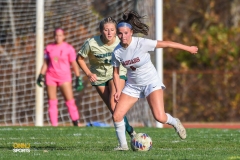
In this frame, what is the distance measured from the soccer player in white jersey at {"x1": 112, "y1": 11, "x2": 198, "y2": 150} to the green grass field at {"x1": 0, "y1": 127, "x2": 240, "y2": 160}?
42 centimetres

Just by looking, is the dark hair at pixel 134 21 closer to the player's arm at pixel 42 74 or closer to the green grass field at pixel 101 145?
the green grass field at pixel 101 145

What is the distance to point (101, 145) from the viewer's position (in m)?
8.26

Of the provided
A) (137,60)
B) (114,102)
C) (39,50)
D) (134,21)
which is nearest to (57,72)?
(39,50)

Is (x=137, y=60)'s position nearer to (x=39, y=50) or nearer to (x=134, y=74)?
(x=134, y=74)

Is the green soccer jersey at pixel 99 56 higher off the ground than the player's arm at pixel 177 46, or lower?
lower

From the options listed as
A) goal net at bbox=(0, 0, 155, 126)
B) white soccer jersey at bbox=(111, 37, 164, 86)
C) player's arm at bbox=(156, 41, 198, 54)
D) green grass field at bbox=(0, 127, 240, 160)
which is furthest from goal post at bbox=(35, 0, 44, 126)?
player's arm at bbox=(156, 41, 198, 54)

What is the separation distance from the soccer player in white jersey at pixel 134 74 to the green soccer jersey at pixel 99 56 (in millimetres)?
1335

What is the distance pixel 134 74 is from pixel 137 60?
205 mm

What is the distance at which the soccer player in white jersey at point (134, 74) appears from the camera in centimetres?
750

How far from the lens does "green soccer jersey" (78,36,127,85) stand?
902 cm

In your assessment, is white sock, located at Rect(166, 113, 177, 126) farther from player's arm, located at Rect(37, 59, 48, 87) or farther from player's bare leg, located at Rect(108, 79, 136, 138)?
player's arm, located at Rect(37, 59, 48, 87)

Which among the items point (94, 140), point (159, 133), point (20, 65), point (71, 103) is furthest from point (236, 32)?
point (94, 140)

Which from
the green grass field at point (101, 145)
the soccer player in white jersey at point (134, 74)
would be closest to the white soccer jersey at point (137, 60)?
the soccer player in white jersey at point (134, 74)

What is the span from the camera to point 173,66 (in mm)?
22250
